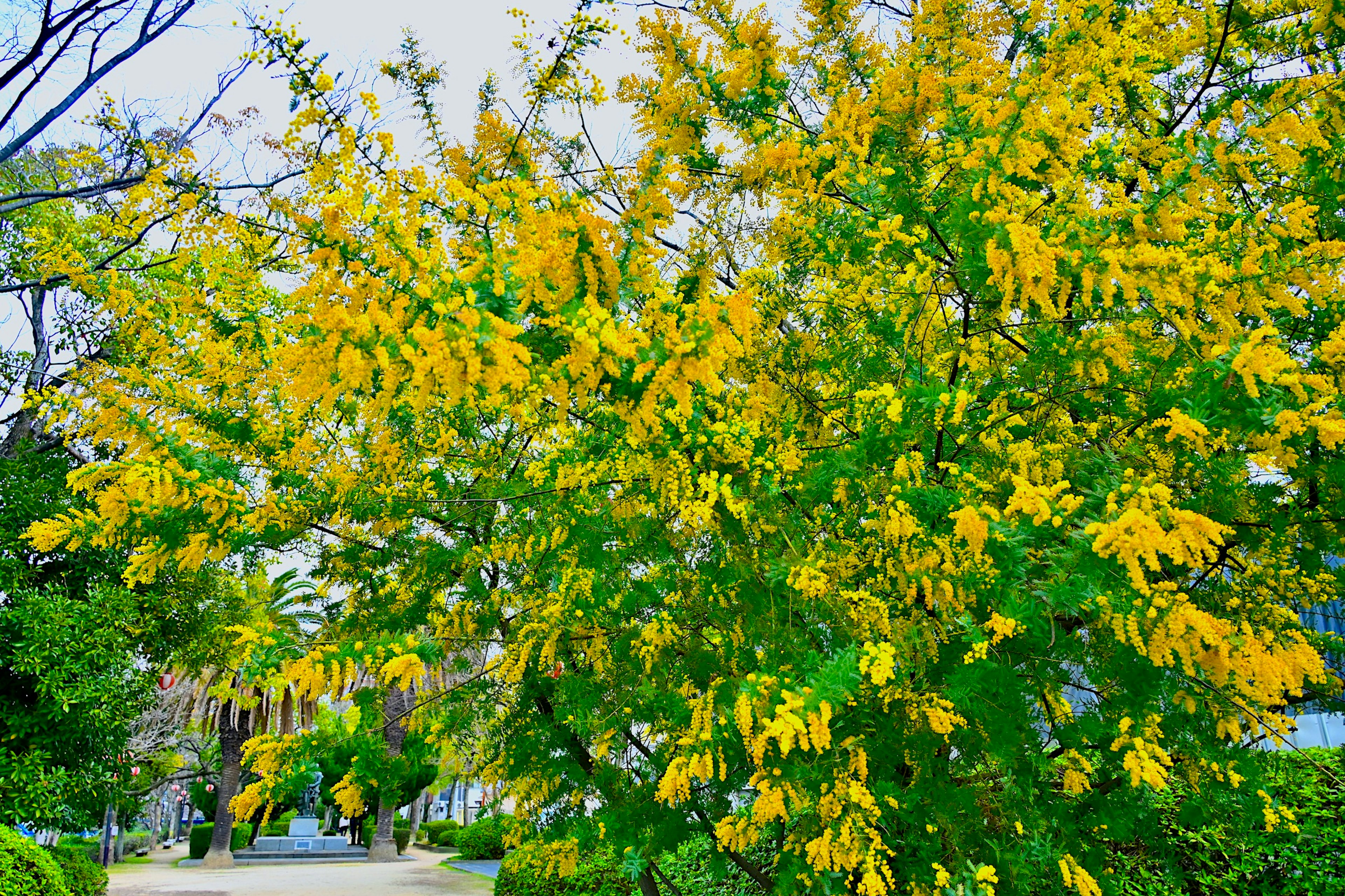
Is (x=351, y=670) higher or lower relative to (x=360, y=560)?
lower

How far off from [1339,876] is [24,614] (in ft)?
40.0

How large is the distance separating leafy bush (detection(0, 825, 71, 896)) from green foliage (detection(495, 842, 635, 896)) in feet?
13.8

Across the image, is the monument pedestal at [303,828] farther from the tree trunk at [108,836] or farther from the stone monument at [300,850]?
the tree trunk at [108,836]

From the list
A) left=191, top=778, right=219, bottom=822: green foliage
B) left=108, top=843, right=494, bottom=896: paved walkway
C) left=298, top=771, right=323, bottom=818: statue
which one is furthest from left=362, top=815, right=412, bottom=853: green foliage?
left=191, top=778, right=219, bottom=822: green foliage

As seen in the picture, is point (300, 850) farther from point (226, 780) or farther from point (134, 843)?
point (134, 843)

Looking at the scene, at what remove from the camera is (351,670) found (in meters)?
3.58

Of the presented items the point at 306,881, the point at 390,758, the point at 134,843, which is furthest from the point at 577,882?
the point at 134,843

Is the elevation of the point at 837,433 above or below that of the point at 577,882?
above

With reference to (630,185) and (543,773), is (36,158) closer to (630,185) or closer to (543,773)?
(630,185)

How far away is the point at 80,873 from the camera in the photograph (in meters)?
11.7

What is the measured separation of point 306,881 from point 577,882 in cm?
916

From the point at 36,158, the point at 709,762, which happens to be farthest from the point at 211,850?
the point at 709,762

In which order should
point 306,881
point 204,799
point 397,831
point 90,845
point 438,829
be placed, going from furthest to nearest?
point 438,829 < point 397,831 < point 204,799 < point 90,845 < point 306,881

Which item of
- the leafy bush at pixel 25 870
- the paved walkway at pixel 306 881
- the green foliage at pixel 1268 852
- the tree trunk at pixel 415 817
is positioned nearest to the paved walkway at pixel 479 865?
the paved walkway at pixel 306 881
